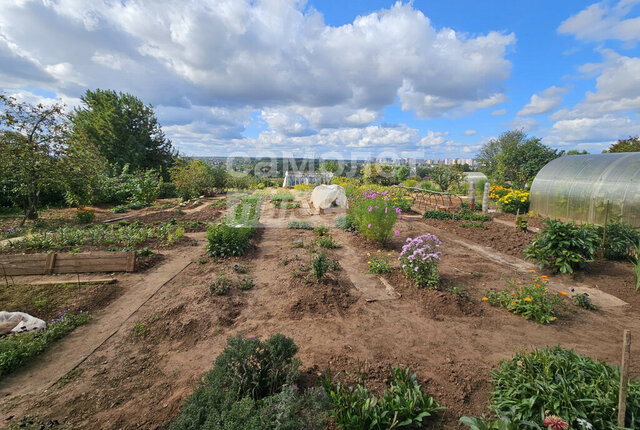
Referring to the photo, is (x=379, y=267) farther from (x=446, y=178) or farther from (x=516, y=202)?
(x=446, y=178)

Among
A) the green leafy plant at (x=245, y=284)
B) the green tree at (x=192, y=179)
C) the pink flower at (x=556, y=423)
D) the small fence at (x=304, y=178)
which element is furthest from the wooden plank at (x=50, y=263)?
the small fence at (x=304, y=178)

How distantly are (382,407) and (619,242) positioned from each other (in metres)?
6.62

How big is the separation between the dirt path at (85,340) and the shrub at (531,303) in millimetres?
5114

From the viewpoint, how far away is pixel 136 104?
2261cm

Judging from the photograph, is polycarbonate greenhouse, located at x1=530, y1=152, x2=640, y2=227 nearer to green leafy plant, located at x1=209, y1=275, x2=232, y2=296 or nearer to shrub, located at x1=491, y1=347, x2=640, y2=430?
shrub, located at x1=491, y1=347, x2=640, y2=430

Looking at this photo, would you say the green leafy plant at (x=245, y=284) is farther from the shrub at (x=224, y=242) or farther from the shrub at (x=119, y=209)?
the shrub at (x=119, y=209)

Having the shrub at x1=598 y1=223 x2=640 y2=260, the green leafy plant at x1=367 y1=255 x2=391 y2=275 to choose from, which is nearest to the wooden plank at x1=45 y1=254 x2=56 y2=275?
the green leafy plant at x1=367 y1=255 x2=391 y2=275

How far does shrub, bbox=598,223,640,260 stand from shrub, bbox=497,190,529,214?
5.19 m

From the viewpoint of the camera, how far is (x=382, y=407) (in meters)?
2.00

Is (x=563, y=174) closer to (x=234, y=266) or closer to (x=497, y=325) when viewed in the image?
(x=497, y=325)

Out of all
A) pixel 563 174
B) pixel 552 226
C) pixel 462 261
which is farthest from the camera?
pixel 563 174

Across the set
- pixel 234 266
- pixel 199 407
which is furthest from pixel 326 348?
pixel 234 266

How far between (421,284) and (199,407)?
358 centimetres

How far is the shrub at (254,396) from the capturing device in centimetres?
162
